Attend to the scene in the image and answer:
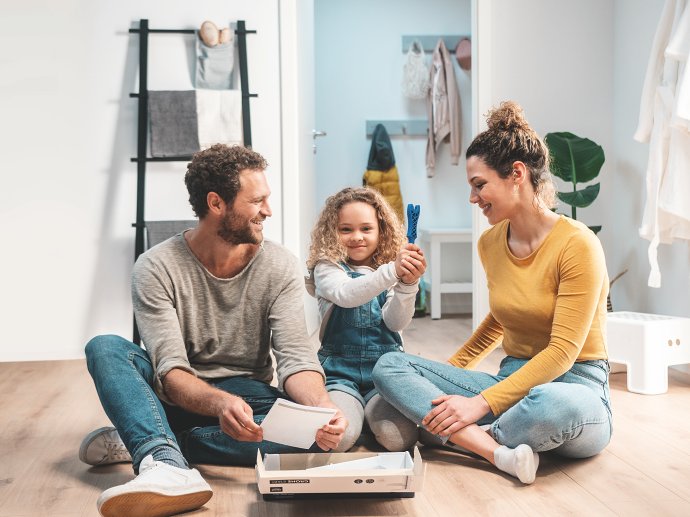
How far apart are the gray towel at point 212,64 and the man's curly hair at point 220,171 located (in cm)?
177

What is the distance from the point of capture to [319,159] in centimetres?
568

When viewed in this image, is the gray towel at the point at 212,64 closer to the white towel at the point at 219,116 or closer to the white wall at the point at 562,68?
the white towel at the point at 219,116

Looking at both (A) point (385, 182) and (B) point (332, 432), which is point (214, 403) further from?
(A) point (385, 182)

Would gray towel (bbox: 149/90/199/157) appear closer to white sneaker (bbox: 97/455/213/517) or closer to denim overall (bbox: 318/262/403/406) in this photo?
denim overall (bbox: 318/262/403/406)

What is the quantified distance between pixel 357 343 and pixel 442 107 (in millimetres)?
3372

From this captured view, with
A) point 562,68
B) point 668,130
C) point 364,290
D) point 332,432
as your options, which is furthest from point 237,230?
point 562,68

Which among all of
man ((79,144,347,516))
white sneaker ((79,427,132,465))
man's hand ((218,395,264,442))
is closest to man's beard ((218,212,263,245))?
man ((79,144,347,516))

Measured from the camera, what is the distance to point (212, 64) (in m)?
3.79

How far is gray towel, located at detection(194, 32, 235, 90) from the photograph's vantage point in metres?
3.79

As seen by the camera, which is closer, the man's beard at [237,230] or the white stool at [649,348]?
the man's beard at [237,230]

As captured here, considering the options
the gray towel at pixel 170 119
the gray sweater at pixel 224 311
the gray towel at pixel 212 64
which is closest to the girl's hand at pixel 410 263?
the gray sweater at pixel 224 311

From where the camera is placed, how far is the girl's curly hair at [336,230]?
7.76 ft

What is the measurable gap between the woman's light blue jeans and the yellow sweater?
38 mm

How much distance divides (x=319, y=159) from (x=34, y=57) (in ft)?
7.34
